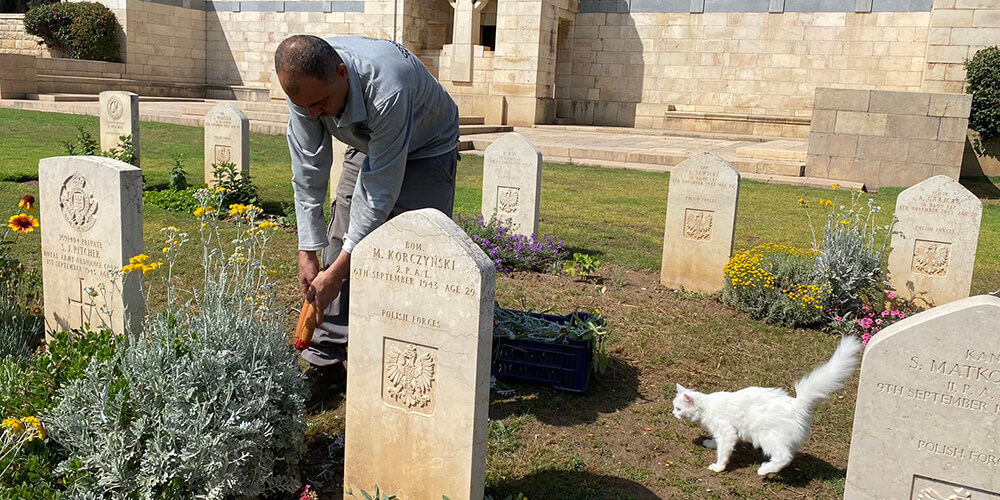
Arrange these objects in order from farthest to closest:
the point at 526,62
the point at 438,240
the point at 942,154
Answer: the point at 526,62 → the point at 942,154 → the point at 438,240

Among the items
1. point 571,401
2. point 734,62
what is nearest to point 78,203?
point 571,401

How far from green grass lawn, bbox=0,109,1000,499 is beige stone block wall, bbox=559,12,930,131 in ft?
29.8

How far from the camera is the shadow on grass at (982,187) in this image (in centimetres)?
1355

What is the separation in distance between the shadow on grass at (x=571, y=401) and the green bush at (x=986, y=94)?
13091 millimetres

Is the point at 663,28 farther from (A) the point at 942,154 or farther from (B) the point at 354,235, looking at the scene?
(B) the point at 354,235

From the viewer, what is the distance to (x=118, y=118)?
31.2ft

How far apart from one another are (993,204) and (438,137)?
12.4 m

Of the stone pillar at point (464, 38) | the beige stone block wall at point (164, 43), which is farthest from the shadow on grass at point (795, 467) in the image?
the beige stone block wall at point (164, 43)

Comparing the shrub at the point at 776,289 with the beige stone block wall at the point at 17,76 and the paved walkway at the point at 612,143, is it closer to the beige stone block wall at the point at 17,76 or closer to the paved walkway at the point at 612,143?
the paved walkway at the point at 612,143

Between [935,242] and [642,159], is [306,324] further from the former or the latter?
[642,159]

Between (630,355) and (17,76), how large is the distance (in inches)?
755

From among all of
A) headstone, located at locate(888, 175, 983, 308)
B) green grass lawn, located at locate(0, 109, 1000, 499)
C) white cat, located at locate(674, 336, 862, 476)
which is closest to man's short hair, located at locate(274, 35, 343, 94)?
green grass lawn, located at locate(0, 109, 1000, 499)

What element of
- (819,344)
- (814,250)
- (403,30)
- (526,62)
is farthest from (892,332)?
(403,30)

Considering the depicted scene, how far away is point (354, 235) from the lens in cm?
316
